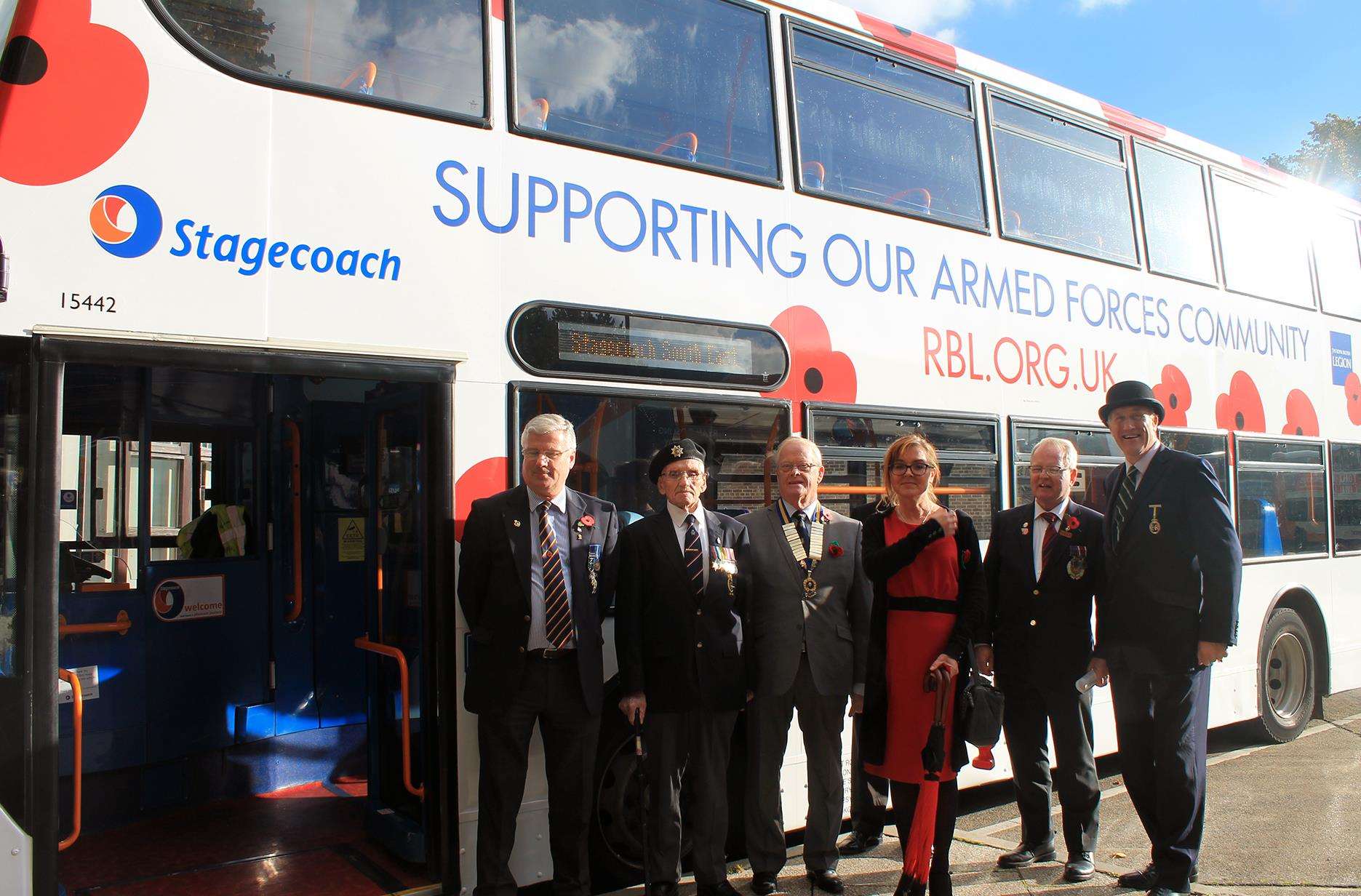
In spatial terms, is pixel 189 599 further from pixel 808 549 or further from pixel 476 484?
pixel 808 549

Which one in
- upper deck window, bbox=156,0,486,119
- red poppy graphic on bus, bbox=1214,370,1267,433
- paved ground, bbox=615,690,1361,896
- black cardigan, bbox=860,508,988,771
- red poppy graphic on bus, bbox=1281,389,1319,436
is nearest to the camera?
upper deck window, bbox=156,0,486,119

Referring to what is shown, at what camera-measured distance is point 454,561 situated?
3982 mm

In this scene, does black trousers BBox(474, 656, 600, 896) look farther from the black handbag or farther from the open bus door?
the black handbag

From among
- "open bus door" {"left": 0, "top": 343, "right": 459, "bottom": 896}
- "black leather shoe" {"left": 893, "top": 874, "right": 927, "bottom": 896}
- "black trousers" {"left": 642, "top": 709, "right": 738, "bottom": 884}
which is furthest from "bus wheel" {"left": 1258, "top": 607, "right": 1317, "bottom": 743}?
"open bus door" {"left": 0, "top": 343, "right": 459, "bottom": 896}

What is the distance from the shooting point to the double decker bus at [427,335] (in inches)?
134

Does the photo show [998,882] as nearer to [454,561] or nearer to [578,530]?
[578,530]

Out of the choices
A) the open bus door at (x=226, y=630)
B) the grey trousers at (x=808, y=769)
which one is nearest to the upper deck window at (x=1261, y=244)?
the grey trousers at (x=808, y=769)

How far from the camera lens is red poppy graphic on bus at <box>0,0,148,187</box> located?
3.23 meters

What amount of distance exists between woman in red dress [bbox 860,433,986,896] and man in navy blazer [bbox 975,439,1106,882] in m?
0.51

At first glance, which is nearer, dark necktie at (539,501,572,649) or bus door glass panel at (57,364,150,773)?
dark necktie at (539,501,572,649)

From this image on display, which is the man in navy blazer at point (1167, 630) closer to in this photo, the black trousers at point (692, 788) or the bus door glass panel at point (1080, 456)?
the bus door glass panel at point (1080, 456)

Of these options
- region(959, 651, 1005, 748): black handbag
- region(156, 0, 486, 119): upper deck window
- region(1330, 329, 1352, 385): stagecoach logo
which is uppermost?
region(156, 0, 486, 119): upper deck window

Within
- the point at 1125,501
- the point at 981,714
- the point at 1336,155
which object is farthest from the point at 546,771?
the point at 1336,155

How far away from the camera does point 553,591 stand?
401 centimetres
